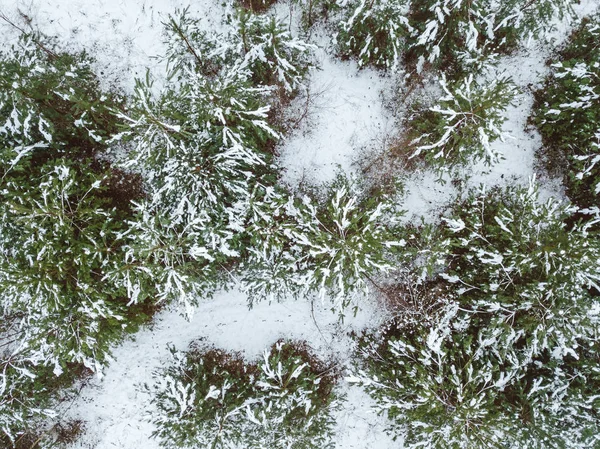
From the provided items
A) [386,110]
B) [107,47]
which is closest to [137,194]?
[107,47]

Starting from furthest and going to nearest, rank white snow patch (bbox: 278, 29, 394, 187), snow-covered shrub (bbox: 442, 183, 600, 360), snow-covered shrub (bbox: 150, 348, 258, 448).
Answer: white snow patch (bbox: 278, 29, 394, 187)
snow-covered shrub (bbox: 150, 348, 258, 448)
snow-covered shrub (bbox: 442, 183, 600, 360)

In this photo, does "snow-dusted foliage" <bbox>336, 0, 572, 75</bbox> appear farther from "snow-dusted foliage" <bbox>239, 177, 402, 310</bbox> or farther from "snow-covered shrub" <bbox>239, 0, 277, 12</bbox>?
"snow-dusted foliage" <bbox>239, 177, 402, 310</bbox>

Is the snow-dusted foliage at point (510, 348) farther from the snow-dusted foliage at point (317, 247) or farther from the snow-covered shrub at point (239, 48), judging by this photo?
the snow-covered shrub at point (239, 48)

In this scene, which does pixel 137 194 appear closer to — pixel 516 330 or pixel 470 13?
pixel 470 13

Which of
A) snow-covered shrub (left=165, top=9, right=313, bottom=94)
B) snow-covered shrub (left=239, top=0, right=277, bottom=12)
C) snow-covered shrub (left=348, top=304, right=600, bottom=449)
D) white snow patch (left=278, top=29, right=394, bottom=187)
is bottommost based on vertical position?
snow-covered shrub (left=348, top=304, right=600, bottom=449)

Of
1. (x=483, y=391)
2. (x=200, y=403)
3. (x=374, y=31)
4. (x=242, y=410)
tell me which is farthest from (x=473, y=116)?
(x=200, y=403)

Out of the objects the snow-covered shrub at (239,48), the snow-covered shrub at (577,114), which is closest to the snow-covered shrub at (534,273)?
the snow-covered shrub at (577,114)

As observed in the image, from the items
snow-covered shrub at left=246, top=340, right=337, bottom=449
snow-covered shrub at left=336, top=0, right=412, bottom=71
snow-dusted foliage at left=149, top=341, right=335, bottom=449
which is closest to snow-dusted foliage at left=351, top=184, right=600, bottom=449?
snow-covered shrub at left=246, top=340, right=337, bottom=449
